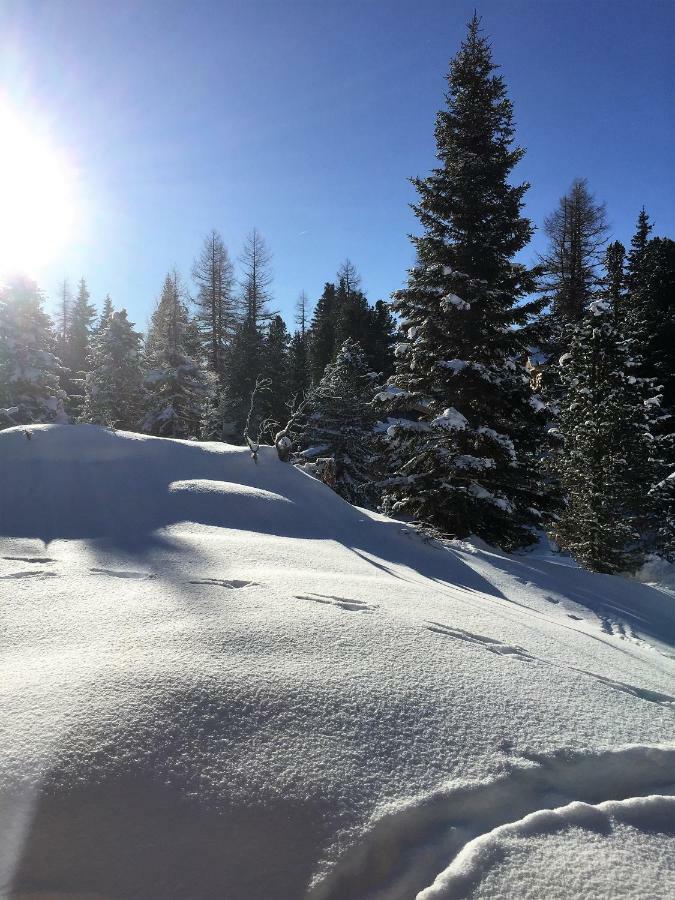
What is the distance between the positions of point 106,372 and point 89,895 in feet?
80.6

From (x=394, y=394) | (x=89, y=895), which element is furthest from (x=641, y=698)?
(x=394, y=394)

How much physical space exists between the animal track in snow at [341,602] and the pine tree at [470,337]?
22.5 feet

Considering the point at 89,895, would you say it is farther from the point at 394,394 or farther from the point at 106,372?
the point at 106,372

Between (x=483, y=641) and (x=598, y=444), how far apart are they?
10713mm

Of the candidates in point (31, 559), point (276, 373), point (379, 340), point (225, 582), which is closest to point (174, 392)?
point (276, 373)

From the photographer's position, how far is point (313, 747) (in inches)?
A: 75.4

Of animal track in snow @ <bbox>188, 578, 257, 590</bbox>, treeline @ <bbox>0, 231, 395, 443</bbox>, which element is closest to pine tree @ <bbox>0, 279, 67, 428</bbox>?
treeline @ <bbox>0, 231, 395, 443</bbox>

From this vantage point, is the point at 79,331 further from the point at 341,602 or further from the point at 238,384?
the point at 341,602

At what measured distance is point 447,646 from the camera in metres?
2.99

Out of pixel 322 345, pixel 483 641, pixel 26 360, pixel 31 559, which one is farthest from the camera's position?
pixel 322 345

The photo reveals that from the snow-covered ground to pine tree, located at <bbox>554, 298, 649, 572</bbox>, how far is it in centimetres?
A: 870

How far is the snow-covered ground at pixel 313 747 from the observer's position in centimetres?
149

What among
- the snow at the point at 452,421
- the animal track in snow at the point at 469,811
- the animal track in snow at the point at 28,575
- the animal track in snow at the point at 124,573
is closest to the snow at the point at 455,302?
the snow at the point at 452,421

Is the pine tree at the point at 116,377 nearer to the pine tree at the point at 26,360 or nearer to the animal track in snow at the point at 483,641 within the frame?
the pine tree at the point at 26,360
